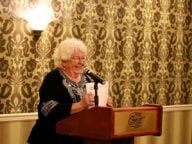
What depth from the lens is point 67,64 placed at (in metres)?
3.42

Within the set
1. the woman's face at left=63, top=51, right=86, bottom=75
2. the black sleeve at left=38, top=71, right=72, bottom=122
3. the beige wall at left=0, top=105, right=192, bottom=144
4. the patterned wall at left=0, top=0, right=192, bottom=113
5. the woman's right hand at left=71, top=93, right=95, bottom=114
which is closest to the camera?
the woman's right hand at left=71, top=93, right=95, bottom=114

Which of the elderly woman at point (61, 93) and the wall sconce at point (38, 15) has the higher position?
the wall sconce at point (38, 15)

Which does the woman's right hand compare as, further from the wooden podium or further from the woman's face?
the woman's face

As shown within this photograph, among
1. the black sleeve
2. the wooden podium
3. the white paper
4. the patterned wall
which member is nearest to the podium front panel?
the wooden podium

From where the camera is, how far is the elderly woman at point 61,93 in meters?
3.10

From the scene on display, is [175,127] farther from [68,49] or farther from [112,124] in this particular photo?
[112,124]

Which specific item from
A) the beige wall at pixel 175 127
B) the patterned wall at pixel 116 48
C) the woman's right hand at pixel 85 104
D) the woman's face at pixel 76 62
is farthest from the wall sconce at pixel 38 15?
the beige wall at pixel 175 127

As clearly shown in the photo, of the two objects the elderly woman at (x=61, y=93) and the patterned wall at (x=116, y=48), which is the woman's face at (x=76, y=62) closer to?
the elderly woman at (x=61, y=93)

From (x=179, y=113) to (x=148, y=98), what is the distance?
22.9 inches

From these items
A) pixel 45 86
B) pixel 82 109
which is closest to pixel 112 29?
pixel 45 86

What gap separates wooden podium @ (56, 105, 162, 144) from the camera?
263 centimetres

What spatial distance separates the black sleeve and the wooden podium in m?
0.13

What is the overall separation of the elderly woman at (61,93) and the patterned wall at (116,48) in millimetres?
933

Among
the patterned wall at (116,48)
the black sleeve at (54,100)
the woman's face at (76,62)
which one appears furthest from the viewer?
the patterned wall at (116,48)
